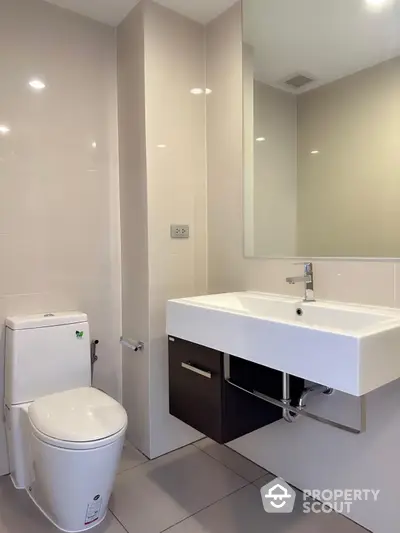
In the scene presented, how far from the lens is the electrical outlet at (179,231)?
203cm

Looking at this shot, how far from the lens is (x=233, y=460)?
6.48 ft

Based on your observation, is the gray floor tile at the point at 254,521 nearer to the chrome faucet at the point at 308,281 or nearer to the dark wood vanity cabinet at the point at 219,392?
the dark wood vanity cabinet at the point at 219,392

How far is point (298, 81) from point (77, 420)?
1761mm

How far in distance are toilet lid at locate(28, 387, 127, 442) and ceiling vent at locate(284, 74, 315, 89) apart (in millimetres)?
1653

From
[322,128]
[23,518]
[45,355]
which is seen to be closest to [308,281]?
[322,128]

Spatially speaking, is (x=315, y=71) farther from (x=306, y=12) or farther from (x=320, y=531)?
(x=320, y=531)

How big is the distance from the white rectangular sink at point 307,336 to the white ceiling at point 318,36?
3.29ft

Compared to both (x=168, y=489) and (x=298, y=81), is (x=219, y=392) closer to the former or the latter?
(x=168, y=489)

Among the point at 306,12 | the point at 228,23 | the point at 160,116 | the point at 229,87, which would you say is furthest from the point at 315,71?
the point at 160,116

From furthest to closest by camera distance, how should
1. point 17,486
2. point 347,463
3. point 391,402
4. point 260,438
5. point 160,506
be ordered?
point 260,438 → point 17,486 → point 160,506 → point 347,463 → point 391,402

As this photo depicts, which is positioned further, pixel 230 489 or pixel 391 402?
pixel 230 489

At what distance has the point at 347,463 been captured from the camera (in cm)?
152

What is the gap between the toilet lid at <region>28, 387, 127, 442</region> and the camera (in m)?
1.38

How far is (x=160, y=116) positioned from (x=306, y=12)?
802mm
